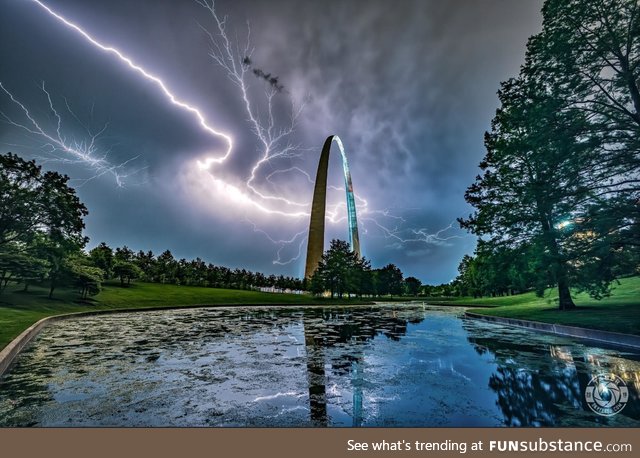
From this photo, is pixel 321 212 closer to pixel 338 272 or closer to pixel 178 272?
pixel 338 272

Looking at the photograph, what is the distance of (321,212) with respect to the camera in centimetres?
5500

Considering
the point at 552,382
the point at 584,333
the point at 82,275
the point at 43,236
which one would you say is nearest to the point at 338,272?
the point at 82,275

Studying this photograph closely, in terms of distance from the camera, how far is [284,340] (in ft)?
37.0

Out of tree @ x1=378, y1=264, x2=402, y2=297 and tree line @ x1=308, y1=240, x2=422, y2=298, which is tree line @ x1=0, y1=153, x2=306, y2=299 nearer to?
tree line @ x1=308, y1=240, x2=422, y2=298

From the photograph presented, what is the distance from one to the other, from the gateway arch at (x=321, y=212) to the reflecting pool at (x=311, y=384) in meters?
45.5

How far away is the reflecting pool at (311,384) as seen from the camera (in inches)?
163

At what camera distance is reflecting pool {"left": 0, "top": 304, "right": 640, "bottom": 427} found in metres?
4.15

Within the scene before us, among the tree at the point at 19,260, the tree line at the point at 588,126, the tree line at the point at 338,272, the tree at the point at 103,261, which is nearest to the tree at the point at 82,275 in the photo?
the tree at the point at 19,260

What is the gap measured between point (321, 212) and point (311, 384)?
163ft

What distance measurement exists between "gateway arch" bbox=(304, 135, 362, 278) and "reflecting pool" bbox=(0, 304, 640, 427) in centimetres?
4551

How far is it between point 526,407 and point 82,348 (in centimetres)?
1169

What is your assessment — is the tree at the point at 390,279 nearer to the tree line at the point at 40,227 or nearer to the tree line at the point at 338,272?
the tree line at the point at 338,272

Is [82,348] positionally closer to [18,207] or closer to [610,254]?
[18,207]
